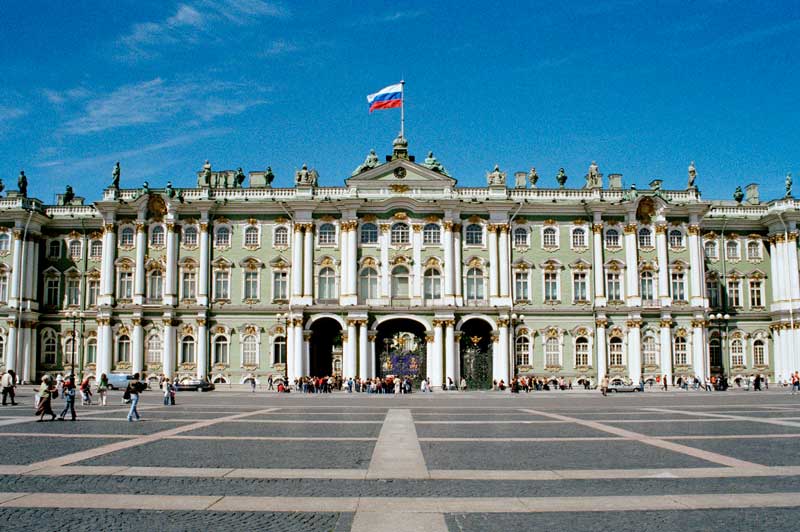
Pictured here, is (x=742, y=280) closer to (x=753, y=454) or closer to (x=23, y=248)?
(x=753, y=454)

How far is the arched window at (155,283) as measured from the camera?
63.8 meters

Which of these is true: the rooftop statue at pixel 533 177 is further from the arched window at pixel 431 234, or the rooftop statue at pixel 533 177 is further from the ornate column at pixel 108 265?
the ornate column at pixel 108 265

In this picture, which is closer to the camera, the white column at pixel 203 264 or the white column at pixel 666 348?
the white column at pixel 666 348

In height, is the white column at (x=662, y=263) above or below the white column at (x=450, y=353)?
above

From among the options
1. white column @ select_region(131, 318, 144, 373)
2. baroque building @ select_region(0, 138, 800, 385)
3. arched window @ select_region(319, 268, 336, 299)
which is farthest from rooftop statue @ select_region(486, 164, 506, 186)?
white column @ select_region(131, 318, 144, 373)

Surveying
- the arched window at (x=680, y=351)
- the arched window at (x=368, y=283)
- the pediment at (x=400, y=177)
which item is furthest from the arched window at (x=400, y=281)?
the arched window at (x=680, y=351)

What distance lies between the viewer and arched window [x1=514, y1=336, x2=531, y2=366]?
62750mm

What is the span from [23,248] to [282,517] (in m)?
61.1

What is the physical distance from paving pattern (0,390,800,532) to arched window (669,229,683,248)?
128ft

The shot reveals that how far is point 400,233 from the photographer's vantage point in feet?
208

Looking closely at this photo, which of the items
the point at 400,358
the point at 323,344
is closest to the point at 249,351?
the point at 323,344

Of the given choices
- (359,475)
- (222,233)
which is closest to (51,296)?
(222,233)

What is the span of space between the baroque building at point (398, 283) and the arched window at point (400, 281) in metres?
0.12

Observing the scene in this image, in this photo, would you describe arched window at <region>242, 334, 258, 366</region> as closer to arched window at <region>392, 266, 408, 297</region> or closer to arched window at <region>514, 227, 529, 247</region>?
arched window at <region>392, 266, 408, 297</region>
